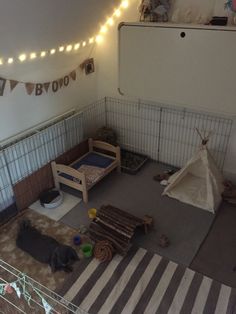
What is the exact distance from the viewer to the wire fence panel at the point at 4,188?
265 centimetres

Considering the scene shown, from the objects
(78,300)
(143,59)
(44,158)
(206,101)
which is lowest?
(78,300)

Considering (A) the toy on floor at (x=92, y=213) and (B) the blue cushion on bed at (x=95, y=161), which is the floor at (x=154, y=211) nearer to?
(A) the toy on floor at (x=92, y=213)

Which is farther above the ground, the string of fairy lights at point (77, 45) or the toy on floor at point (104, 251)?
the string of fairy lights at point (77, 45)

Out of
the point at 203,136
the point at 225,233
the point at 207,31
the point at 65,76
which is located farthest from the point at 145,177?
the point at 207,31

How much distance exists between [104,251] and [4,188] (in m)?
1.06

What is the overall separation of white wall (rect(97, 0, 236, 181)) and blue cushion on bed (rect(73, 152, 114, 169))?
79 cm

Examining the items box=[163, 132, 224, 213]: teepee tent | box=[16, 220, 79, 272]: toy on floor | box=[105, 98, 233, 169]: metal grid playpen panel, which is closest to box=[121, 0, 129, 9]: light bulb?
box=[105, 98, 233, 169]: metal grid playpen panel

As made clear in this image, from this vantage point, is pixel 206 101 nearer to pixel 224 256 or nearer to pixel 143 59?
pixel 143 59

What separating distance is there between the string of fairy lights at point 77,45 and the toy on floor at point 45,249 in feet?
4.60

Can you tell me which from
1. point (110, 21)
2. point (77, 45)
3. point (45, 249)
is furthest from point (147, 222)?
point (110, 21)

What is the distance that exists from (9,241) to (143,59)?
80.2 inches

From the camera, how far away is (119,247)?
2416 mm

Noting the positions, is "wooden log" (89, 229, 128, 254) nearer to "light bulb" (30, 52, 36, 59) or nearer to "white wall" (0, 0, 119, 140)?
"white wall" (0, 0, 119, 140)

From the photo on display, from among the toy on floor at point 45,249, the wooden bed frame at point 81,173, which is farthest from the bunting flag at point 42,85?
the toy on floor at point 45,249
